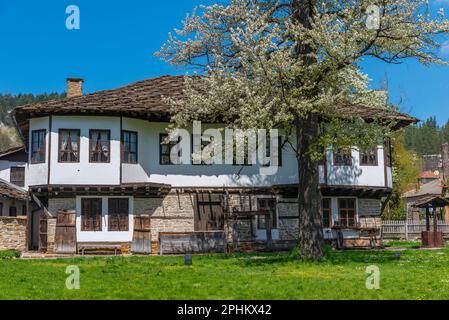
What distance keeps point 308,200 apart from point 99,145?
453 inches

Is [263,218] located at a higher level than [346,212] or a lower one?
lower

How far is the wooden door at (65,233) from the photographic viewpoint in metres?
26.8

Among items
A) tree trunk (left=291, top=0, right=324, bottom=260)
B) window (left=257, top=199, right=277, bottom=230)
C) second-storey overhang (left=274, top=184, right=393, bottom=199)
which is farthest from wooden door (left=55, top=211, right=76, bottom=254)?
tree trunk (left=291, top=0, right=324, bottom=260)

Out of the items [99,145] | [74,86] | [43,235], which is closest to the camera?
[99,145]

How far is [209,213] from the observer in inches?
1142

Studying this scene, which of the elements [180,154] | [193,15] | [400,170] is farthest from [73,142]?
[400,170]

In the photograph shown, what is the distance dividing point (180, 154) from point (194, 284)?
53.1 feet

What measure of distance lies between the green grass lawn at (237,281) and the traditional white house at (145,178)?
29.0 ft

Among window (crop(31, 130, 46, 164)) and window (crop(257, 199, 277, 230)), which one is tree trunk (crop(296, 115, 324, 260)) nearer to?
window (crop(257, 199, 277, 230))

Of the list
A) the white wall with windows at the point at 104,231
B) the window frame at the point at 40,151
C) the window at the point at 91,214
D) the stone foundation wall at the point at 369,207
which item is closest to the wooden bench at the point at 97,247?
the white wall with windows at the point at 104,231

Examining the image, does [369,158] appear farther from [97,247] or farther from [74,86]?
[74,86]

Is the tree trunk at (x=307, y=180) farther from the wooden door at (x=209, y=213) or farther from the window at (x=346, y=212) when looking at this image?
the window at (x=346, y=212)

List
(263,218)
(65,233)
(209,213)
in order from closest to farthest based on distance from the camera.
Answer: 1. (65,233)
2. (209,213)
3. (263,218)

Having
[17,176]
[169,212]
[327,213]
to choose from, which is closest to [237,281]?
[169,212]
